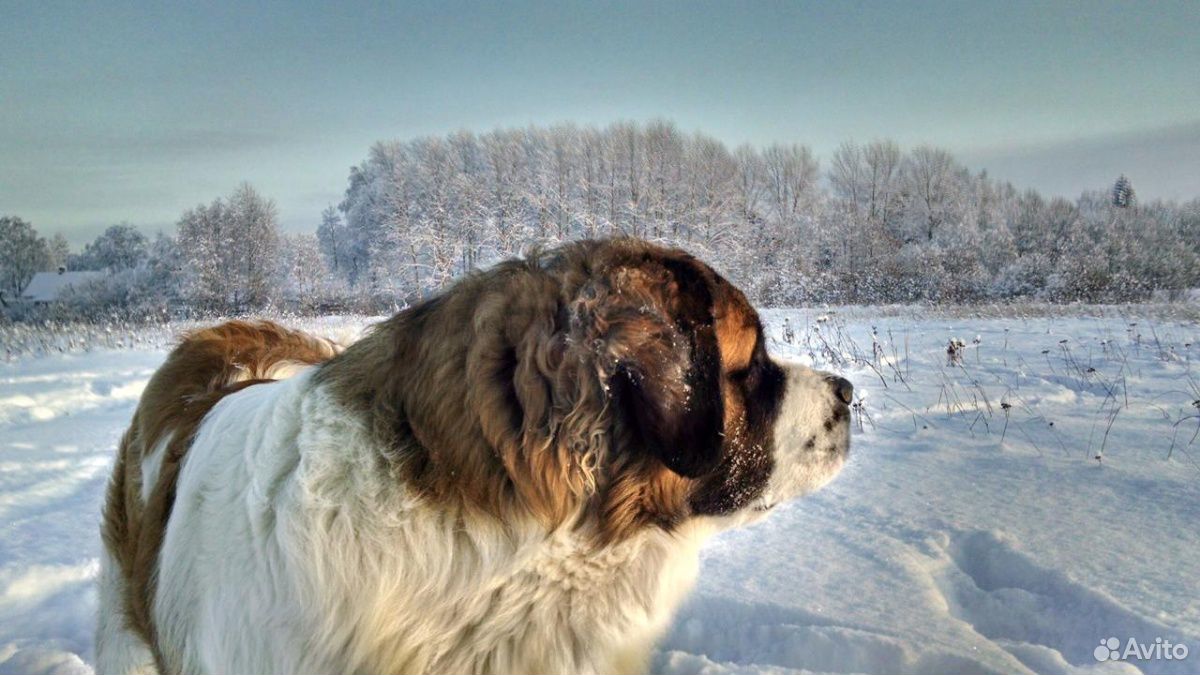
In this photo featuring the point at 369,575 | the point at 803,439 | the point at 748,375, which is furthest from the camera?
the point at 803,439

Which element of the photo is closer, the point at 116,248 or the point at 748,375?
the point at 748,375

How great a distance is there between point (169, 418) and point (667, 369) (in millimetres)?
2285

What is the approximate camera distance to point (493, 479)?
1.91 m

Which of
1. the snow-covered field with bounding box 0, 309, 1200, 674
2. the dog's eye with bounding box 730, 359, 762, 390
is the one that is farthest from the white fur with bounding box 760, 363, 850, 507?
the snow-covered field with bounding box 0, 309, 1200, 674

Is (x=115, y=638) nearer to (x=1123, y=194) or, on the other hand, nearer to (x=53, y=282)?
(x=1123, y=194)

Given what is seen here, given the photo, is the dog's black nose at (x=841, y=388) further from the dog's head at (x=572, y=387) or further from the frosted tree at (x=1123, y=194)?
the frosted tree at (x=1123, y=194)

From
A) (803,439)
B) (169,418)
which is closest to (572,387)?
(803,439)

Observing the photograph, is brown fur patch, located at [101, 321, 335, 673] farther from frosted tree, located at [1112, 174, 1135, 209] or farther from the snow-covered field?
frosted tree, located at [1112, 174, 1135, 209]

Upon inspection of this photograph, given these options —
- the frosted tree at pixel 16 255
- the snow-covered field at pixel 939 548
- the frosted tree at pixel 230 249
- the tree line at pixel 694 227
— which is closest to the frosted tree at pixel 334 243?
the tree line at pixel 694 227

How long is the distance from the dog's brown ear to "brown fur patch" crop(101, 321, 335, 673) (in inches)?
69.8

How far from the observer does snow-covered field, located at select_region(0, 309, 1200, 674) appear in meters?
3.17

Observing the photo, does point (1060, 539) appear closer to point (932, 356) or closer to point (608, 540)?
point (608, 540)

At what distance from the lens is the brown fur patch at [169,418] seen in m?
2.63

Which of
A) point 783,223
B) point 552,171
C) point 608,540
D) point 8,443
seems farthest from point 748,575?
point 783,223
